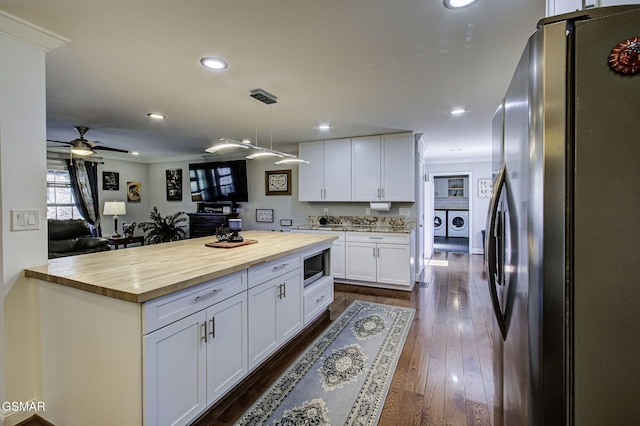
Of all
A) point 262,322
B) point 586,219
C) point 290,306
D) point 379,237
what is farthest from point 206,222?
point 586,219

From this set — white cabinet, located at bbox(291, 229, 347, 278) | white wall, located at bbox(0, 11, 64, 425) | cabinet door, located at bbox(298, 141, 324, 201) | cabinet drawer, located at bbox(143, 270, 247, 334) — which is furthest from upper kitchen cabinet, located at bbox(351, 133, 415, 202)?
white wall, located at bbox(0, 11, 64, 425)

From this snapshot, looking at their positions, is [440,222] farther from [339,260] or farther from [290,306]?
[290,306]

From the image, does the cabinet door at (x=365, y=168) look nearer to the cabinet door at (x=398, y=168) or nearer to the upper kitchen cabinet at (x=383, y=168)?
the upper kitchen cabinet at (x=383, y=168)

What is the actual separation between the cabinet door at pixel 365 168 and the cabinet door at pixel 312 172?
584 mm

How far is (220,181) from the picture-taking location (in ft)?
21.4

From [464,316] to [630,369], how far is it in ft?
9.61

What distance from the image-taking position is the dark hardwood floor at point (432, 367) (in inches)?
72.5

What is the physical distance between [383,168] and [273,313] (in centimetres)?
306

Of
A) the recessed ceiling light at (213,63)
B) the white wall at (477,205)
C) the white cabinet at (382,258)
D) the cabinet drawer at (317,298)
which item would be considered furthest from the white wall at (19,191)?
the white wall at (477,205)

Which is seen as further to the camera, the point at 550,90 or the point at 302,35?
the point at 302,35

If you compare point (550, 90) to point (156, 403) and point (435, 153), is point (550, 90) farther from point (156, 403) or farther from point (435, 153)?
point (435, 153)

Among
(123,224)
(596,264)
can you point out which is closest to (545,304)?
(596,264)

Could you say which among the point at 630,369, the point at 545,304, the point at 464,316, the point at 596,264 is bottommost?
the point at 464,316

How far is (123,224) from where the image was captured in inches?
280
